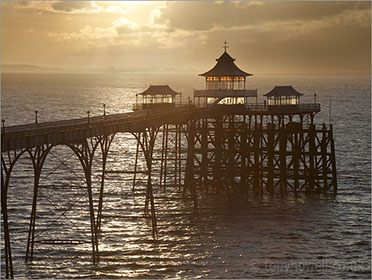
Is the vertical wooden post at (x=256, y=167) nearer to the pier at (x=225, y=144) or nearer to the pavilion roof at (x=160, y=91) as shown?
the pier at (x=225, y=144)

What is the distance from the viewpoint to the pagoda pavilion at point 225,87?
8200 centimetres

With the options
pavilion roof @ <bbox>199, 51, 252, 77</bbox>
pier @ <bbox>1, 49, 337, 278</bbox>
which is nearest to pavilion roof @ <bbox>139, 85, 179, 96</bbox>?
pier @ <bbox>1, 49, 337, 278</bbox>

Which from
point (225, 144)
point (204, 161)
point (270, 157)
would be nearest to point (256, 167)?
point (270, 157)

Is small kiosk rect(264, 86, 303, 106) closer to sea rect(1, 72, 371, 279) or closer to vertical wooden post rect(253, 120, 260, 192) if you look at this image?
vertical wooden post rect(253, 120, 260, 192)

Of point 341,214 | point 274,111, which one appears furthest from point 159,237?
point 274,111

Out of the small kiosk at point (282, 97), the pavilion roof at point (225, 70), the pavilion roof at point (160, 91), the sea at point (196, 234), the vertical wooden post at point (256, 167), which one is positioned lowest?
the sea at point (196, 234)

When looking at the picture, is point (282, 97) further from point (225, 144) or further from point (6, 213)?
point (6, 213)

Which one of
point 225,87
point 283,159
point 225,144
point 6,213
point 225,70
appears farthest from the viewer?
point 225,144

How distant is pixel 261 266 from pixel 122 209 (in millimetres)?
19317

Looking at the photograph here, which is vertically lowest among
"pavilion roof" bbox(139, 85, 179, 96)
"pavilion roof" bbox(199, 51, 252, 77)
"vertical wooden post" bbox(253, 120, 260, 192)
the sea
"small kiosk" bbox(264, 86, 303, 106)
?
the sea

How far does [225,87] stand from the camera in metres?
83.6

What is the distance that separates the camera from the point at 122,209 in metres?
64.2

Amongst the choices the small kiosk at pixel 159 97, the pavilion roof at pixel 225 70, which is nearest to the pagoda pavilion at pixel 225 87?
the pavilion roof at pixel 225 70

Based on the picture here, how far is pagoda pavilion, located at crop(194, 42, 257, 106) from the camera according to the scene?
82000 millimetres
